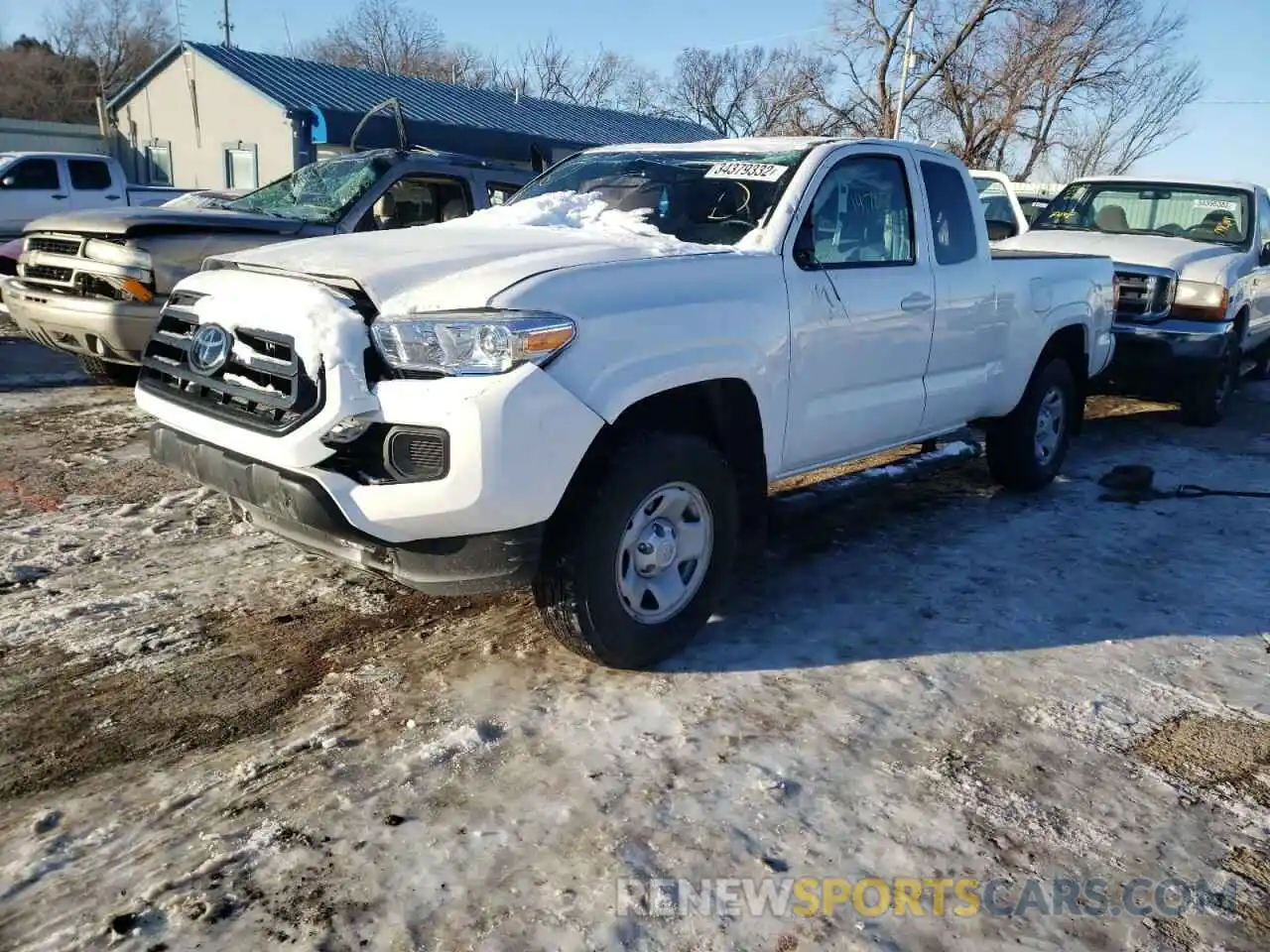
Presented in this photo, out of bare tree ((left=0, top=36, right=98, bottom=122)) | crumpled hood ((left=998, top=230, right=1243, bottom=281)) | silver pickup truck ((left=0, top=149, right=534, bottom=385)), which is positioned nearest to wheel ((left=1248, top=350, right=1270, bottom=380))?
crumpled hood ((left=998, top=230, right=1243, bottom=281))

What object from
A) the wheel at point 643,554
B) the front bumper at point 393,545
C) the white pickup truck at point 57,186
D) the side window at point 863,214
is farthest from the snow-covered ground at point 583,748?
the white pickup truck at point 57,186

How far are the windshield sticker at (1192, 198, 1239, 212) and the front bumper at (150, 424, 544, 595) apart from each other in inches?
329

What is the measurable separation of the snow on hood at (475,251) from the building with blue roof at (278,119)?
21.6 meters

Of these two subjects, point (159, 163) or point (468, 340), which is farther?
point (159, 163)

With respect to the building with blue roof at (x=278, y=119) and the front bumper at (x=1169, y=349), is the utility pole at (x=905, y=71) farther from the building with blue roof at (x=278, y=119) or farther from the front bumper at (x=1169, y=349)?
the front bumper at (x=1169, y=349)

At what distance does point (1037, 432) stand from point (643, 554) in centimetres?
345

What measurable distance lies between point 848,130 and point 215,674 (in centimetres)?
3132

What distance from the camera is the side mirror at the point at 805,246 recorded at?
13.1 ft

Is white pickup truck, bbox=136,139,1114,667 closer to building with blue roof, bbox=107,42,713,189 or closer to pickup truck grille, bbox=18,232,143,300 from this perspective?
pickup truck grille, bbox=18,232,143,300

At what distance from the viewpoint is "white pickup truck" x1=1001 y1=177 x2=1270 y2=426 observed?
26.1 ft

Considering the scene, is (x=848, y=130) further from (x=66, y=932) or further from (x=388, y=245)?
(x=66, y=932)

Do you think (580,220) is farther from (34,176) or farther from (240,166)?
(240,166)

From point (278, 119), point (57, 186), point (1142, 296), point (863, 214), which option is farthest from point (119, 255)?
point (278, 119)

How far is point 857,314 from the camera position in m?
4.20
